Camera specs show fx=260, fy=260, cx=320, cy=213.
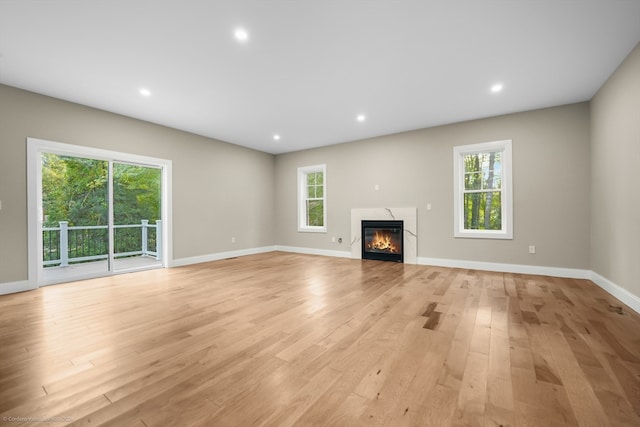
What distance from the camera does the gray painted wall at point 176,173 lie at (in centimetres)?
337

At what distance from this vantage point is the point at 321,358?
1756mm

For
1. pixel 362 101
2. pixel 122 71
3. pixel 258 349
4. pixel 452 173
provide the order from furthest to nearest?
pixel 452 173
pixel 362 101
pixel 122 71
pixel 258 349

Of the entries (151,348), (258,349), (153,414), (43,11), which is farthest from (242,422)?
(43,11)

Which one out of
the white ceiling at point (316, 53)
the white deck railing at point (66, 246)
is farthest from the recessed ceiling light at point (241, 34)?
the white deck railing at point (66, 246)

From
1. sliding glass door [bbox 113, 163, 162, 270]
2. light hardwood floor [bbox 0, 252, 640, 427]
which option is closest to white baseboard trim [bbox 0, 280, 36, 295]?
light hardwood floor [bbox 0, 252, 640, 427]

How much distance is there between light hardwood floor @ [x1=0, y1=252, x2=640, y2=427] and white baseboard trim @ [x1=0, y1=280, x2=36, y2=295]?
0.76 ft

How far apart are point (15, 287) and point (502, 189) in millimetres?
7373

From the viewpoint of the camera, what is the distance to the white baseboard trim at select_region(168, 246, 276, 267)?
16.8ft

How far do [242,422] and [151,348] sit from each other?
1.14 meters

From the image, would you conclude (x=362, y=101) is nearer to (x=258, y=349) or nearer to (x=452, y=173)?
(x=452, y=173)

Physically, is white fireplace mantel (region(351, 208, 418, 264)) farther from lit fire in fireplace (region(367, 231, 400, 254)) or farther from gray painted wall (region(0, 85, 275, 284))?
gray painted wall (region(0, 85, 275, 284))

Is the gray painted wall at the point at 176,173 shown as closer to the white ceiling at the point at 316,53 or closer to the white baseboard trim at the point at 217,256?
the white baseboard trim at the point at 217,256

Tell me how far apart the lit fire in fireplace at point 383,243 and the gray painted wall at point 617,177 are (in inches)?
116

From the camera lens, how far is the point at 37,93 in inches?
140
